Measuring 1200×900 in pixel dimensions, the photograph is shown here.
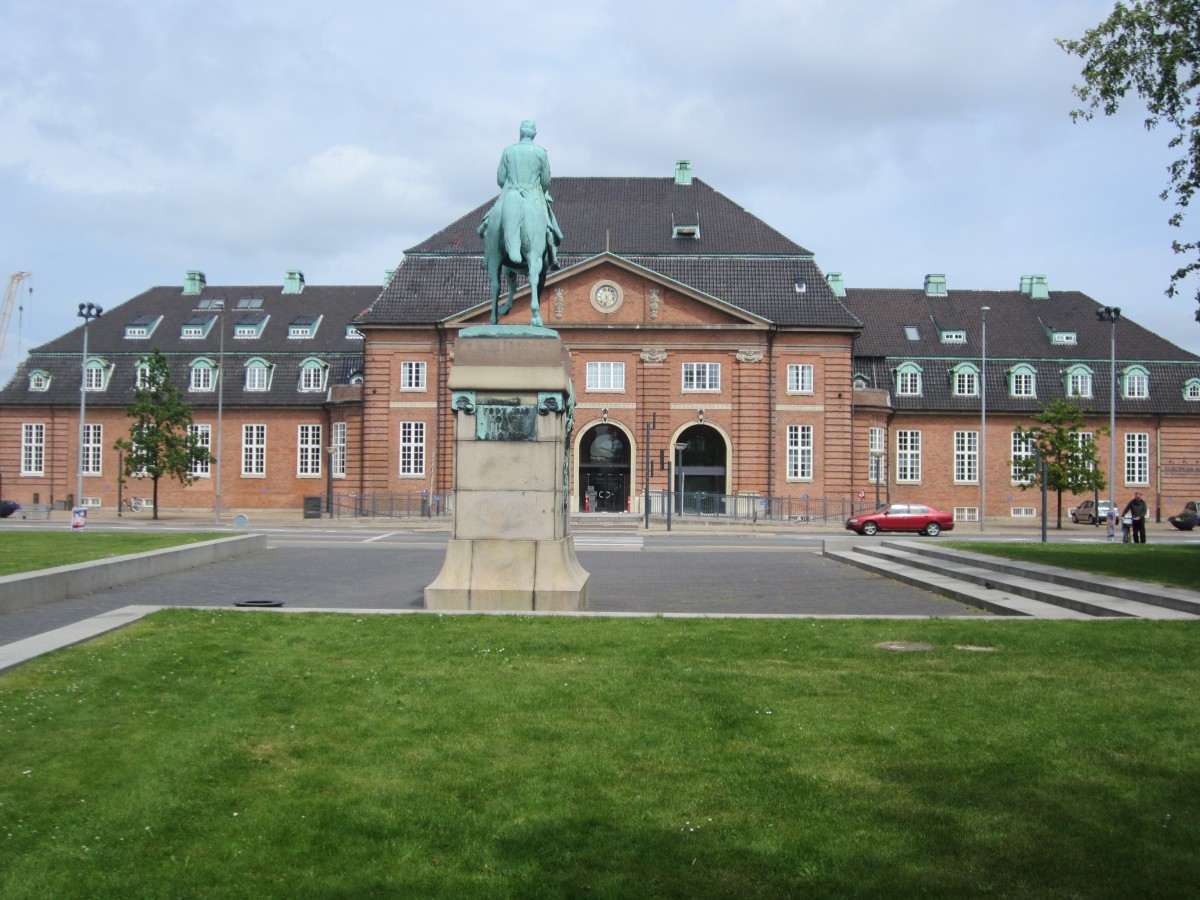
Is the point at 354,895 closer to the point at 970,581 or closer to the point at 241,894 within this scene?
the point at 241,894

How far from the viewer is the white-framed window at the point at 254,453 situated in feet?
230

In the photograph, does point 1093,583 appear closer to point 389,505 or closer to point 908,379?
point 389,505

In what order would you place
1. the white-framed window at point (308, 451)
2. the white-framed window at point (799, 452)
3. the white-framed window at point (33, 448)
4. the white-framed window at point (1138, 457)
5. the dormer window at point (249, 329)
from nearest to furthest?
the white-framed window at point (799, 452), the white-framed window at point (1138, 457), the white-framed window at point (308, 451), the white-framed window at point (33, 448), the dormer window at point (249, 329)

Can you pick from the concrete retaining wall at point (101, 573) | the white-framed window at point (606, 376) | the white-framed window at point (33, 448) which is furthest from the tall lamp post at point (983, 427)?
the white-framed window at point (33, 448)

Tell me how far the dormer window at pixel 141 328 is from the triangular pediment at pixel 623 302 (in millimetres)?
23420

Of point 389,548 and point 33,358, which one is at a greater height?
point 33,358

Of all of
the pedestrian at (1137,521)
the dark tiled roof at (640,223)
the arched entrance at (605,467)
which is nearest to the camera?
the pedestrian at (1137,521)

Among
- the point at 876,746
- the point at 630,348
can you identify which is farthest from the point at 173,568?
the point at 630,348

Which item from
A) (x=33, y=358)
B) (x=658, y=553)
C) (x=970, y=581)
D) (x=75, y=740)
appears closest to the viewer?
(x=75, y=740)

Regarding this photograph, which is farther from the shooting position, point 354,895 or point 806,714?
point 806,714

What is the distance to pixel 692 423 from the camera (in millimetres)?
63312

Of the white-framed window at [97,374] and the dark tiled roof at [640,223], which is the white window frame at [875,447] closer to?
the dark tiled roof at [640,223]

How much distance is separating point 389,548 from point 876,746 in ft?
80.2

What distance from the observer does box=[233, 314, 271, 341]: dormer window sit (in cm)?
7275
